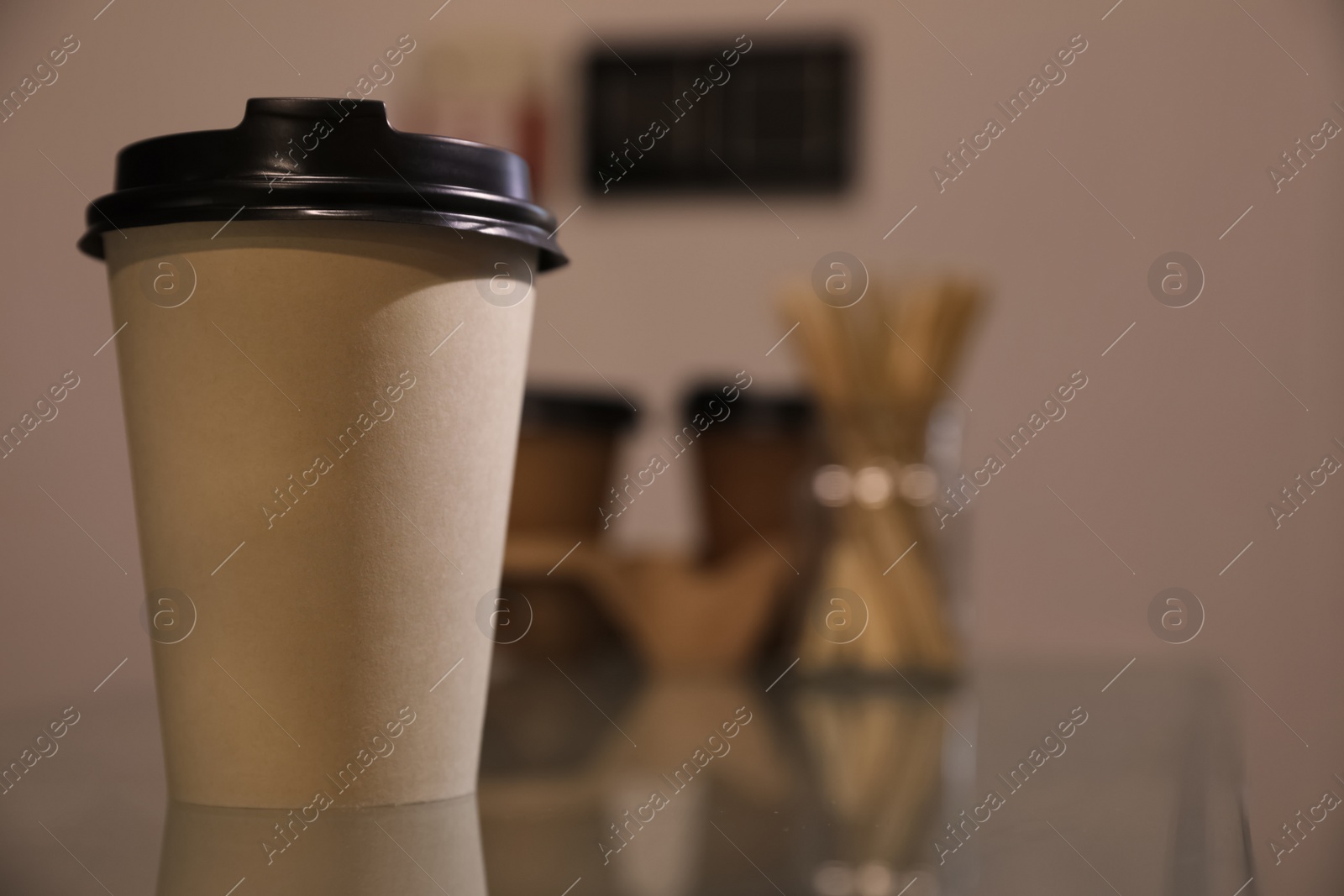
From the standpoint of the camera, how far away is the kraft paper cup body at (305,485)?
1.57 feet

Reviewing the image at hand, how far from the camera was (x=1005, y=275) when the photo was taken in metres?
1.88

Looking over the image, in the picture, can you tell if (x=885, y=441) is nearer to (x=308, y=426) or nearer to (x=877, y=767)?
(x=877, y=767)

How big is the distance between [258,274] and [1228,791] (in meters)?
0.51

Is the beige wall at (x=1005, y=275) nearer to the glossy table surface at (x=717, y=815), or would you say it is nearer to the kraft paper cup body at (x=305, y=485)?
the glossy table surface at (x=717, y=815)

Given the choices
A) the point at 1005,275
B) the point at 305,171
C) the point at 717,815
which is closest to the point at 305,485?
the point at 305,171

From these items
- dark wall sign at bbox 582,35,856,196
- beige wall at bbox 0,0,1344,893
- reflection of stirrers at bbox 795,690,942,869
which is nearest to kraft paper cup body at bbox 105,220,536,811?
reflection of stirrers at bbox 795,690,942,869

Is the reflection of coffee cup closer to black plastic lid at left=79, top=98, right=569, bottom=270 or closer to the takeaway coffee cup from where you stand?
the takeaway coffee cup

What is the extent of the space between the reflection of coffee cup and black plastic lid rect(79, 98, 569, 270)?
244mm

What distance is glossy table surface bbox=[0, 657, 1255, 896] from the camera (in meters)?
0.43

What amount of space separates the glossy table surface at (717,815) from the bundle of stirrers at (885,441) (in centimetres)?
16

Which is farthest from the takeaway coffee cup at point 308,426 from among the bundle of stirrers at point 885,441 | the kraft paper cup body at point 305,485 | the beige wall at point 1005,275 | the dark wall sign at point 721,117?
the dark wall sign at point 721,117

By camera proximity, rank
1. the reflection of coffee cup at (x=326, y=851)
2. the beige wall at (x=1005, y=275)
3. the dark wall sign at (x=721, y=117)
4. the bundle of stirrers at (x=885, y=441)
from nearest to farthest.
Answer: the reflection of coffee cup at (x=326, y=851) < the bundle of stirrers at (x=885, y=441) < the beige wall at (x=1005, y=275) < the dark wall sign at (x=721, y=117)

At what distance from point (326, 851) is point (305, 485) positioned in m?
0.14

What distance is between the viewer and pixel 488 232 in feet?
1.64
